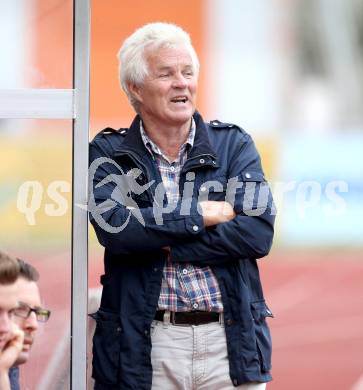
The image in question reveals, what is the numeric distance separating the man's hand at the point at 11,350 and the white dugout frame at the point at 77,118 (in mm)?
789

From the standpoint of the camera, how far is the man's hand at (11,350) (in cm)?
293

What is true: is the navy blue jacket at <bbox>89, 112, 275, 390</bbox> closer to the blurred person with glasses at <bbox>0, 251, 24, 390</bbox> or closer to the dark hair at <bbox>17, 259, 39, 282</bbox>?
the dark hair at <bbox>17, 259, 39, 282</bbox>

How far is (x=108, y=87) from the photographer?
5770 mm

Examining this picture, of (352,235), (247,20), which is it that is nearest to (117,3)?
(247,20)

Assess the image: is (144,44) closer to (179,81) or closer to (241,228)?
(179,81)

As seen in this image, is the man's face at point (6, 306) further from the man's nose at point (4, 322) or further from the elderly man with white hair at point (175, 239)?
the elderly man with white hair at point (175, 239)

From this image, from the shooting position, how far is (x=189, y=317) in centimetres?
351

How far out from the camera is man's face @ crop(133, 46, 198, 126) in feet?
12.0

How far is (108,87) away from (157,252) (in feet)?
7.58

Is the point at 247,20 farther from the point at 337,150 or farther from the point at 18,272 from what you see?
the point at 18,272

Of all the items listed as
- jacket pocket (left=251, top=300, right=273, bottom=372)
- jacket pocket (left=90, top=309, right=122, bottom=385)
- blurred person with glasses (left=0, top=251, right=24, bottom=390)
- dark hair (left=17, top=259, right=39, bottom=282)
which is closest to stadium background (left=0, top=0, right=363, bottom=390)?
jacket pocket (left=90, top=309, right=122, bottom=385)

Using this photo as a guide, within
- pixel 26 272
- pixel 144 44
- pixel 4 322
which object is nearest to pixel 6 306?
pixel 4 322

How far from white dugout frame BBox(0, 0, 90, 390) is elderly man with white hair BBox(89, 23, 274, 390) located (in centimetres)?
7

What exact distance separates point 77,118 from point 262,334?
0.84 metres
